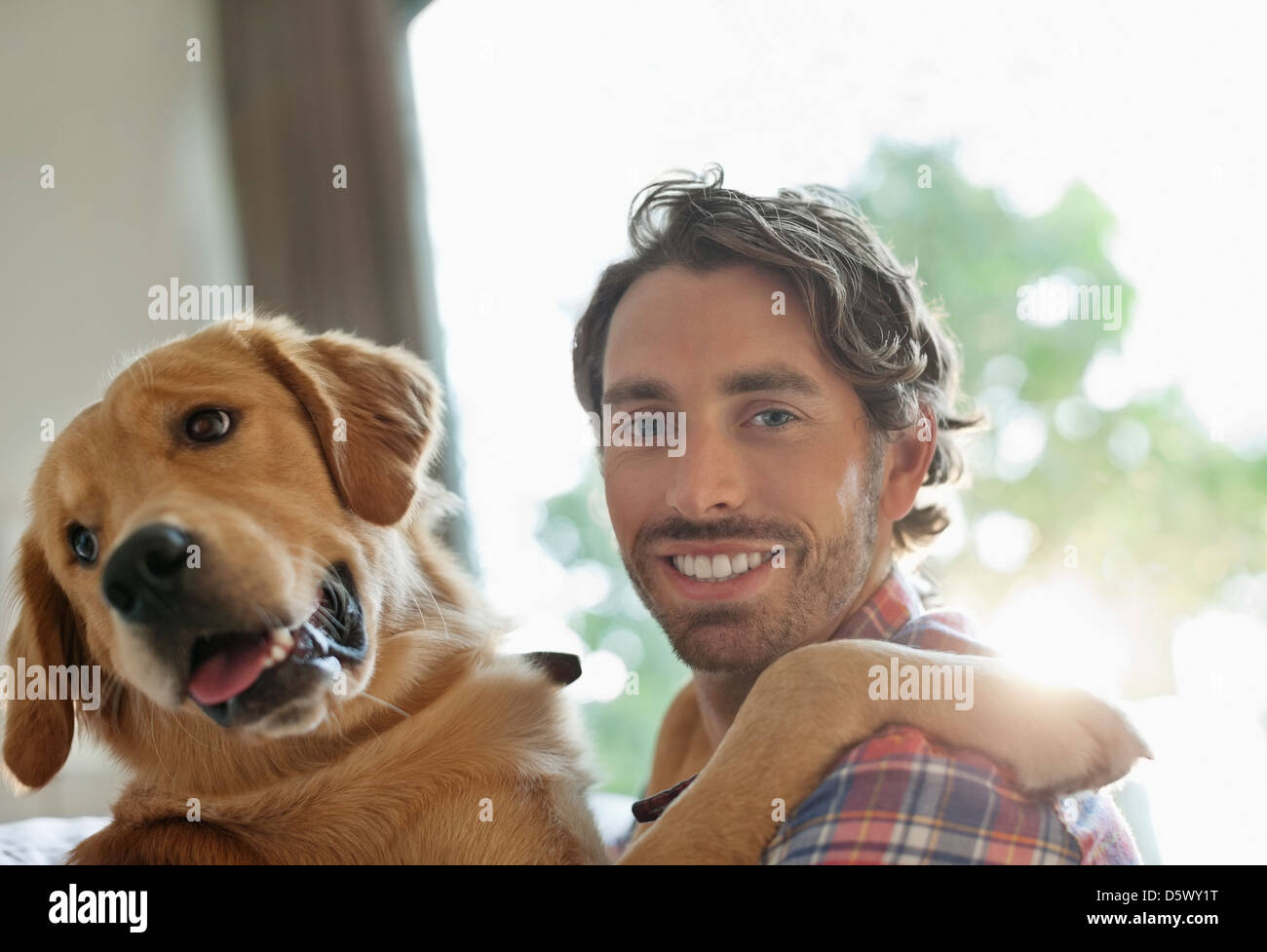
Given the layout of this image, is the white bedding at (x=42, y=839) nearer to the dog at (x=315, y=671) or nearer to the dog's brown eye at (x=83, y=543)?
the dog at (x=315, y=671)

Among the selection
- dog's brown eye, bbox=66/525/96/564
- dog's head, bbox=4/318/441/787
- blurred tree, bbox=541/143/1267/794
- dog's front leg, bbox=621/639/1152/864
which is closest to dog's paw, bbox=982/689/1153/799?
dog's front leg, bbox=621/639/1152/864

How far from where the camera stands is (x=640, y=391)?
139 centimetres

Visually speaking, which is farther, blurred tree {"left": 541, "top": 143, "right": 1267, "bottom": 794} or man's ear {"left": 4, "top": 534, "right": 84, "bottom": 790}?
blurred tree {"left": 541, "top": 143, "right": 1267, "bottom": 794}

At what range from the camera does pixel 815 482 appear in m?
1.35

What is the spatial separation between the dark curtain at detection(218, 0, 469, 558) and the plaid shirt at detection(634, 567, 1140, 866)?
5.00ft

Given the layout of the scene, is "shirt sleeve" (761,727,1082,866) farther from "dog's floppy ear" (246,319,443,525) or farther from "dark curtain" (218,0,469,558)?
"dark curtain" (218,0,469,558)

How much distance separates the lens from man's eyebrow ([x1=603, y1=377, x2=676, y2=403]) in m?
1.37

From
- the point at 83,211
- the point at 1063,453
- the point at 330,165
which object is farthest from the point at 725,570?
the point at 1063,453

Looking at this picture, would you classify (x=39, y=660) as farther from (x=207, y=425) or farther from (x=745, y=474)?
(x=745, y=474)

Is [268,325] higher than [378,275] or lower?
lower

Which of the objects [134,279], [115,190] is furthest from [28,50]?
[134,279]

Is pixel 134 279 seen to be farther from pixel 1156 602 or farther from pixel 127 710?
pixel 1156 602

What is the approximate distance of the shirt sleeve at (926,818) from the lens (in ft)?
3.35
